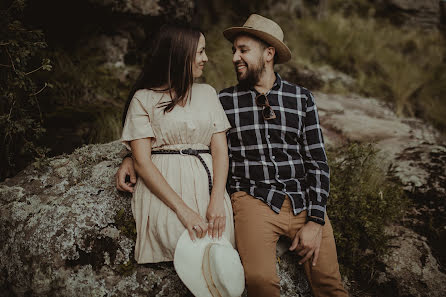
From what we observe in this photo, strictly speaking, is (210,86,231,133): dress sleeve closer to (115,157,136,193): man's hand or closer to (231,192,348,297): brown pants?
(231,192,348,297): brown pants

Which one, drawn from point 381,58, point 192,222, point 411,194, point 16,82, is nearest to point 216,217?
point 192,222

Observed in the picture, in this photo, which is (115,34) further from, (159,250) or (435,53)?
(435,53)

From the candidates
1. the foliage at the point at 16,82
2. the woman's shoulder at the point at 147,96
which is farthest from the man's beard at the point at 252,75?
the foliage at the point at 16,82

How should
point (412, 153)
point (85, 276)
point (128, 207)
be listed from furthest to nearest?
point (412, 153) < point (128, 207) < point (85, 276)

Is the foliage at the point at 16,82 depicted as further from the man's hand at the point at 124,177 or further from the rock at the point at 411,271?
the rock at the point at 411,271

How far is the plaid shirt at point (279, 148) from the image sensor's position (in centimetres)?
230

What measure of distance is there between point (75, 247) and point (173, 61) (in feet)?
4.54

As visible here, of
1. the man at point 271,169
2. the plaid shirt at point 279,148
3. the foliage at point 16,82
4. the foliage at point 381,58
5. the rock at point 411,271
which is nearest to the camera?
the man at point 271,169

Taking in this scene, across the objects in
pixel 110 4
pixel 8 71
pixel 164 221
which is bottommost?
pixel 164 221

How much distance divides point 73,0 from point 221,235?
366 cm

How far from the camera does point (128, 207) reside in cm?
220

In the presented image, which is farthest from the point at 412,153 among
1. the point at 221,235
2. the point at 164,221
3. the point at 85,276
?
the point at 85,276

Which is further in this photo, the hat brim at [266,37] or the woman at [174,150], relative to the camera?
the hat brim at [266,37]

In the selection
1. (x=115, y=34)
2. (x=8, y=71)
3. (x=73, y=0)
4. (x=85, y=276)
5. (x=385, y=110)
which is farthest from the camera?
(x=385, y=110)
